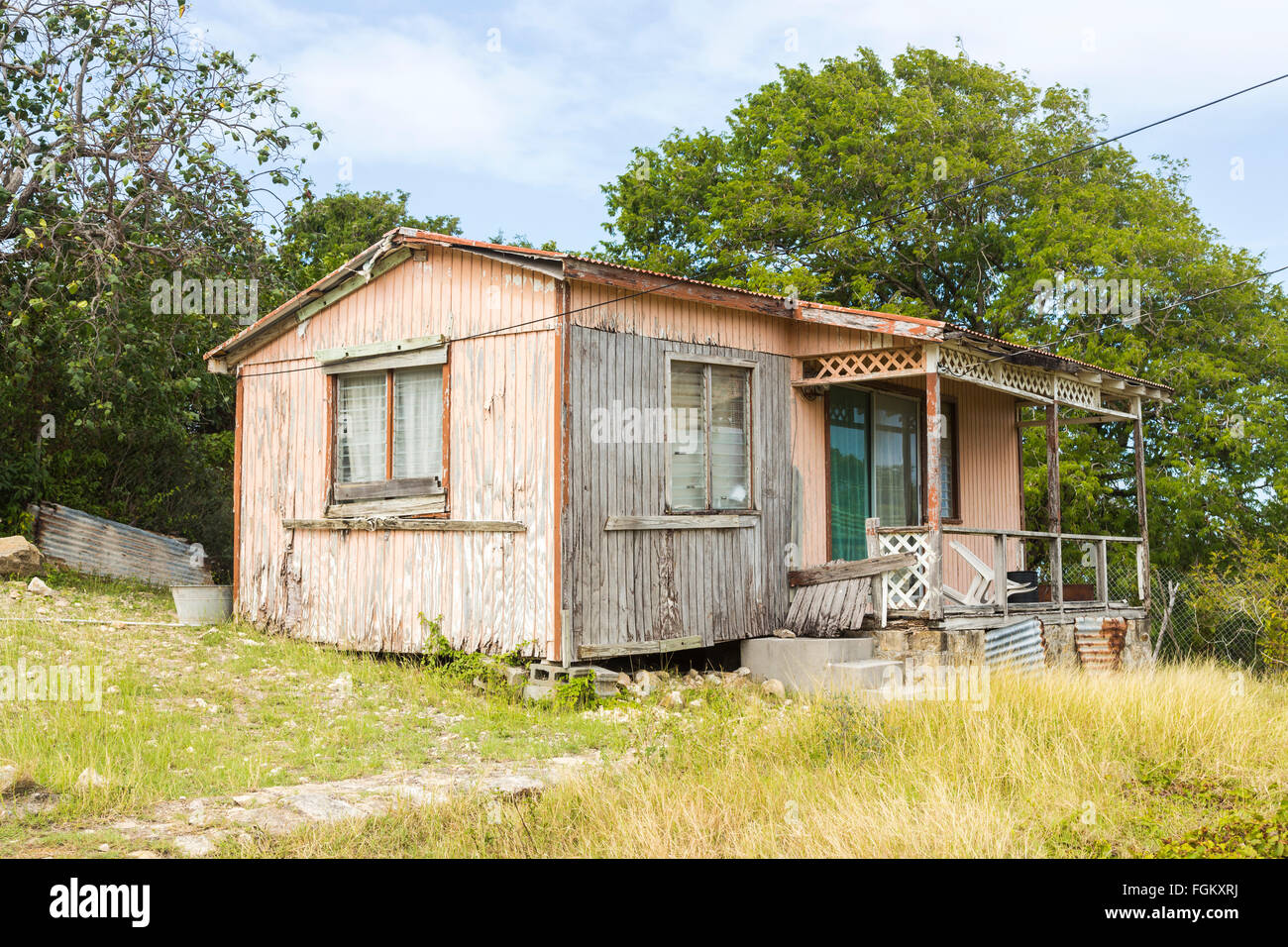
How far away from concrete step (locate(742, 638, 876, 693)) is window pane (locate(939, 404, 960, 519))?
182 inches

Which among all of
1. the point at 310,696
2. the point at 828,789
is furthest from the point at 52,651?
the point at 828,789

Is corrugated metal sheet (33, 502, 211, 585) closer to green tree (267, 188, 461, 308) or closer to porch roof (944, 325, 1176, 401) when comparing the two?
green tree (267, 188, 461, 308)

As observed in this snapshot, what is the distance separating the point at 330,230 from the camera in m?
27.3

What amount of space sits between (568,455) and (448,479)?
154cm

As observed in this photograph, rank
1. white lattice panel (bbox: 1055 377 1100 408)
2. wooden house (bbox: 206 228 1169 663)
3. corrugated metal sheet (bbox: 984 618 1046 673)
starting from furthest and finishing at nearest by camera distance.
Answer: white lattice panel (bbox: 1055 377 1100 408), corrugated metal sheet (bbox: 984 618 1046 673), wooden house (bbox: 206 228 1169 663)

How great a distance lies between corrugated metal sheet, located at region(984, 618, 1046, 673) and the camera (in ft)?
38.9

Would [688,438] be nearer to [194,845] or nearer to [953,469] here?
[953,469]

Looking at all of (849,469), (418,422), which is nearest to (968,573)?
(849,469)

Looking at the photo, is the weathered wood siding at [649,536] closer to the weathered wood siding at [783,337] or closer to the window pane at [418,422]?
the weathered wood siding at [783,337]

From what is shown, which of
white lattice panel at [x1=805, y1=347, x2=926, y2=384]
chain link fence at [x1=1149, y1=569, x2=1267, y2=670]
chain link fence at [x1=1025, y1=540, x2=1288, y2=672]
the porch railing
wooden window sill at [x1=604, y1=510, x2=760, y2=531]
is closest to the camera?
wooden window sill at [x1=604, y1=510, x2=760, y2=531]

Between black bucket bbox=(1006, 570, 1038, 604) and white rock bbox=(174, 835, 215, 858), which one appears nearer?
white rock bbox=(174, 835, 215, 858)

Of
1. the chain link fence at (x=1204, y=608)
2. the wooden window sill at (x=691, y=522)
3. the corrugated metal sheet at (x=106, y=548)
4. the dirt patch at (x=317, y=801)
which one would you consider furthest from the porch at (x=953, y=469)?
the corrugated metal sheet at (x=106, y=548)

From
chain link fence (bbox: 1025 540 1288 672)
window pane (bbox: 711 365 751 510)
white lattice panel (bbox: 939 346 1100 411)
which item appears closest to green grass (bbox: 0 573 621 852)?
window pane (bbox: 711 365 751 510)
